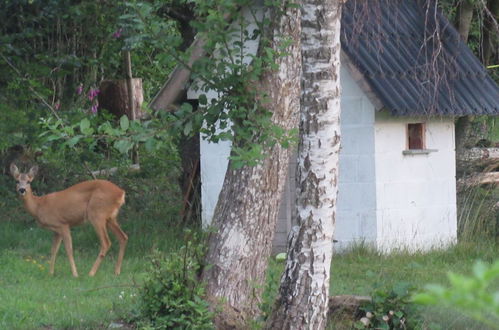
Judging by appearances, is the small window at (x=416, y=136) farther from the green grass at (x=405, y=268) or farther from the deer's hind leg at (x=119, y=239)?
the deer's hind leg at (x=119, y=239)

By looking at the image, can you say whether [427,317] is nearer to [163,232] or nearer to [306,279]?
[306,279]

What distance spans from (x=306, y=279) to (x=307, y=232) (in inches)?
13.5

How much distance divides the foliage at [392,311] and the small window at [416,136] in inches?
216

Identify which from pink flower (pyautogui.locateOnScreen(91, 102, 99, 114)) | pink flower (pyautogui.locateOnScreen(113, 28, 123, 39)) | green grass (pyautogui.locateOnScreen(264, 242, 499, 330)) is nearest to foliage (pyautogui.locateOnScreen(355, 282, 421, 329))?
green grass (pyautogui.locateOnScreen(264, 242, 499, 330))

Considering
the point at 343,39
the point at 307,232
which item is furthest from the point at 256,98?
the point at 343,39

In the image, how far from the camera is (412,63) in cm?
1230

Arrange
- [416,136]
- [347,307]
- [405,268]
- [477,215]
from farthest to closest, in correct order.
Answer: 1. [477,215]
2. [416,136]
3. [405,268]
4. [347,307]

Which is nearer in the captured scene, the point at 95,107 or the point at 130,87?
the point at 95,107

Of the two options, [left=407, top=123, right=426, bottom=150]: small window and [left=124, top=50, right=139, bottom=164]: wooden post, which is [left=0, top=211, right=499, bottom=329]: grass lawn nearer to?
[left=407, top=123, right=426, bottom=150]: small window

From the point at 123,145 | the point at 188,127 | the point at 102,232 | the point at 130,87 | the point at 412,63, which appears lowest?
the point at 102,232

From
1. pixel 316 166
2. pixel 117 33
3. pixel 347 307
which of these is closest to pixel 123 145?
pixel 316 166

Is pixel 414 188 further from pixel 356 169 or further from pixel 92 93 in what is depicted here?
pixel 92 93

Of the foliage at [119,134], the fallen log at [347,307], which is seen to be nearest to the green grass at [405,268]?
the fallen log at [347,307]

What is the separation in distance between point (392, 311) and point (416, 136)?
578 cm
